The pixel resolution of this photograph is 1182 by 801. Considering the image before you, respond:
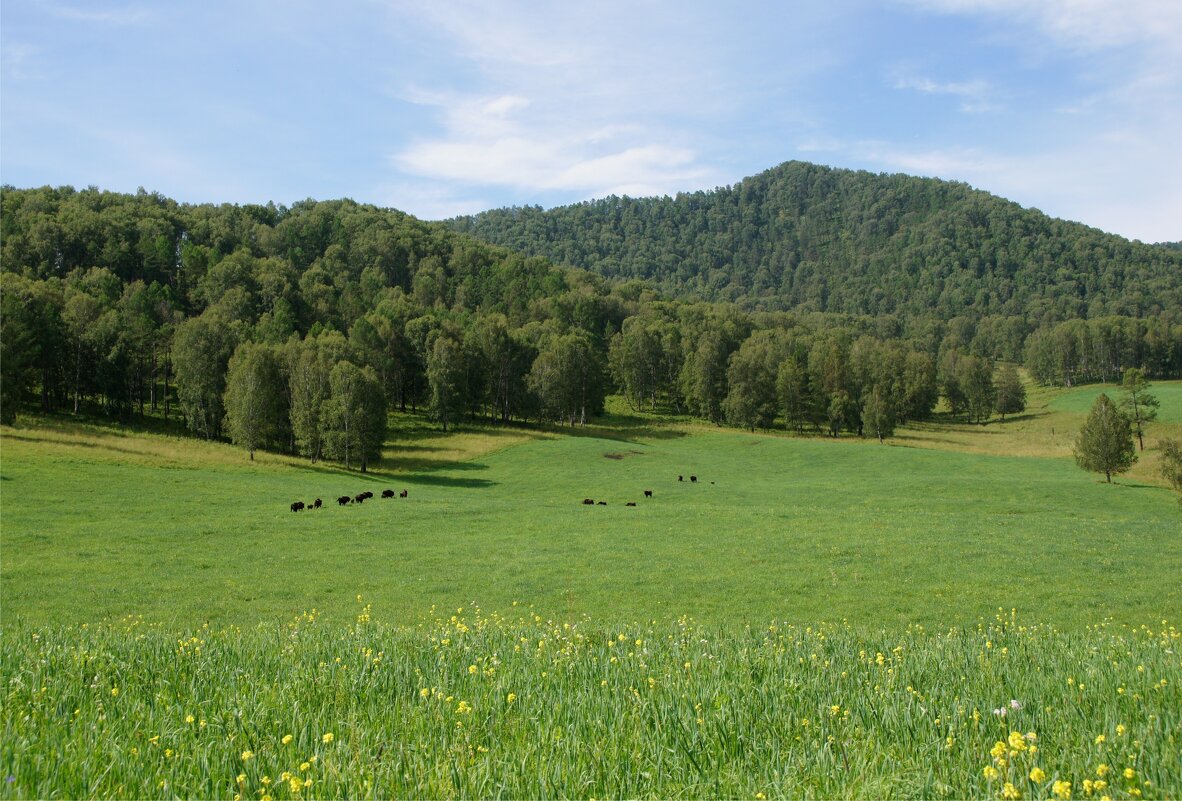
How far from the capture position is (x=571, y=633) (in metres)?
8.48

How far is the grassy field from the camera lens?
3844mm

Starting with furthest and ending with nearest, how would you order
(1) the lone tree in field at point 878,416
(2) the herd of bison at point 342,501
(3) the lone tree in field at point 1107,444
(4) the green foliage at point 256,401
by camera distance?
(1) the lone tree in field at point 878,416 → (4) the green foliage at point 256,401 → (3) the lone tree in field at point 1107,444 → (2) the herd of bison at point 342,501

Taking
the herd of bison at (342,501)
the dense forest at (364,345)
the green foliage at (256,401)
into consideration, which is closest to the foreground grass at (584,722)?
the herd of bison at (342,501)

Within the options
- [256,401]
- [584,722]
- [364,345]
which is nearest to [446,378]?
[364,345]

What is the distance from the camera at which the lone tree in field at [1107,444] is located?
5866 cm

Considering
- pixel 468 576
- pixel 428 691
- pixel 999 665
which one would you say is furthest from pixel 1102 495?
pixel 428 691

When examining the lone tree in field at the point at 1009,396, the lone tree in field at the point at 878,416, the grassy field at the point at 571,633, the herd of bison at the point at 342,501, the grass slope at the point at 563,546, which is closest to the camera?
the grassy field at the point at 571,633

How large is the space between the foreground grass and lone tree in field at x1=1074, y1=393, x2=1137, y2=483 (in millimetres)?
64192

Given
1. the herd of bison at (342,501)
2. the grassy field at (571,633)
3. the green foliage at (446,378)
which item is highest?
the green foliage at (446,378)

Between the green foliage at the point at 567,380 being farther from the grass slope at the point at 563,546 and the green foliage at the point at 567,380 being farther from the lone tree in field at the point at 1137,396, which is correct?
the lone tree in field at the point at 1137,396

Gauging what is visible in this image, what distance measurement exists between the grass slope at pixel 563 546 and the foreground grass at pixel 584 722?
39.7 ft

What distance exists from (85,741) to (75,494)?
5015cm

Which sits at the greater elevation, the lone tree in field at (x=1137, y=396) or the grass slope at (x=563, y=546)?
the lone tree in field at (x=1137, y=396)

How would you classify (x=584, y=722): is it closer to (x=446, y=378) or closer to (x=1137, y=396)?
(x=446, y=378)
